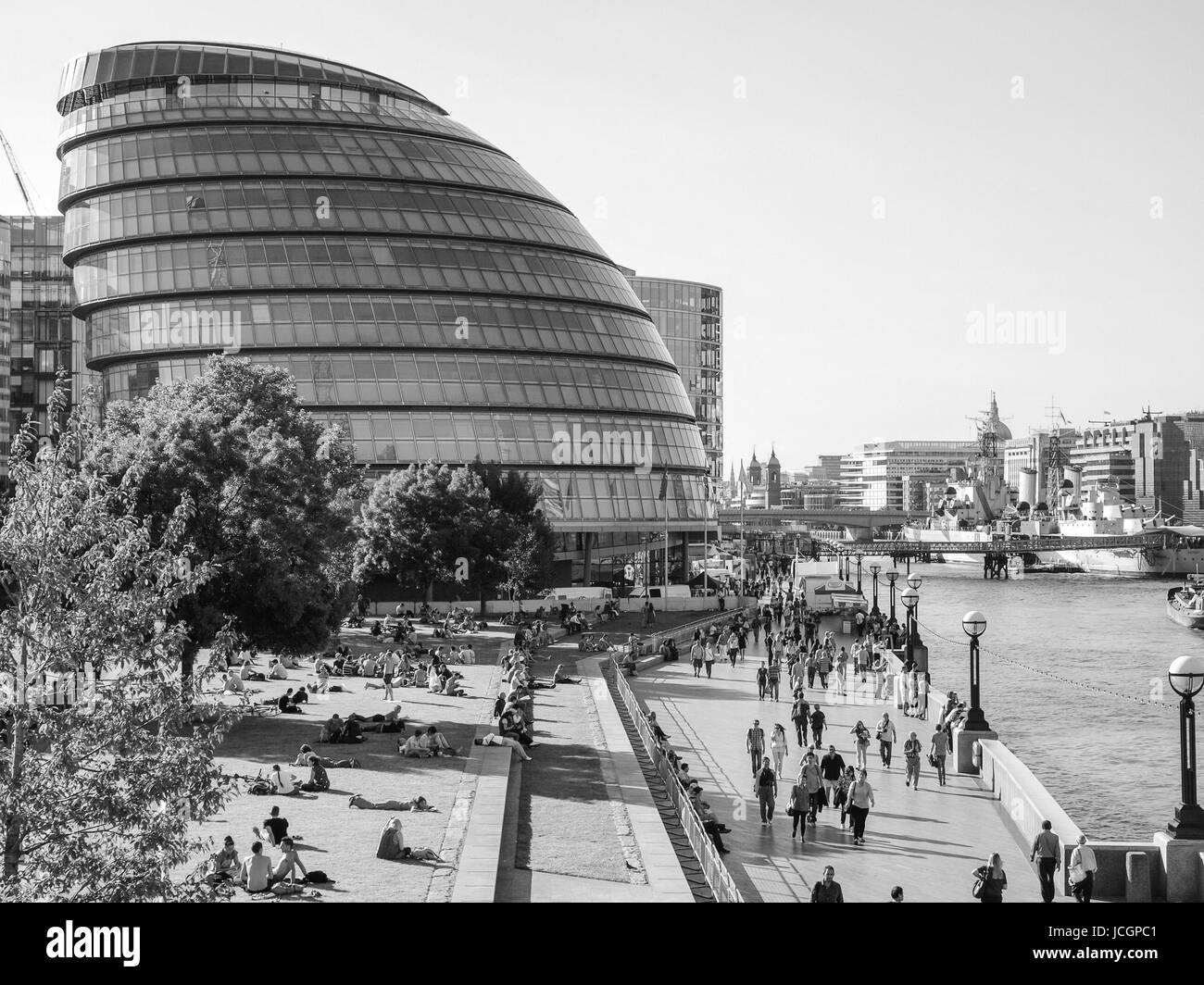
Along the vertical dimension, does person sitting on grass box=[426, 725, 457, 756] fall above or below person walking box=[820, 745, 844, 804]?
above

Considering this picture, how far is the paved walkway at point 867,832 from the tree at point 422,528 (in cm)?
2750

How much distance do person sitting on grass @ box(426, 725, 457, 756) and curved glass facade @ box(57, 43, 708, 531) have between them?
5313 centimetres

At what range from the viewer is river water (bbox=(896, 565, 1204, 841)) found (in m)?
36.0

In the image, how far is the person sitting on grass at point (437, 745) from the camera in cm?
2967

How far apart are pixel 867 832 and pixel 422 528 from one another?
44.2 metres

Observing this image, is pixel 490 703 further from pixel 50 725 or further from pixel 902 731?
pixel 50 725

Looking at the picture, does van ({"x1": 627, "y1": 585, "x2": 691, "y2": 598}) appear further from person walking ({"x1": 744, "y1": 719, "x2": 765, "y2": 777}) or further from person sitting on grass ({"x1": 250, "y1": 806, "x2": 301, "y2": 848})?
person sitting on grass ({"x1": 250, "y1": 806, "x2": 301, "y2": 848})

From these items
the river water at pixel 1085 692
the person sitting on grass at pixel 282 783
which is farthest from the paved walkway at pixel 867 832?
the person sitting on grass at pixel 282 783

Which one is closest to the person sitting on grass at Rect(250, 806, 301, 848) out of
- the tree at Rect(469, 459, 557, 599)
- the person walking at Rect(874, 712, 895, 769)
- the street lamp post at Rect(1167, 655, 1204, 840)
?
the street lamp post at Rect(1167, 655, 1204, 840)

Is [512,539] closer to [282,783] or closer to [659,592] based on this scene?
[659,592]

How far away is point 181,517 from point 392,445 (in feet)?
221

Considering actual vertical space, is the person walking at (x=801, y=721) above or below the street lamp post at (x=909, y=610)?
below

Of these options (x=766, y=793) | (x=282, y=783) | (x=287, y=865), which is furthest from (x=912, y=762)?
(x=287, y=865)

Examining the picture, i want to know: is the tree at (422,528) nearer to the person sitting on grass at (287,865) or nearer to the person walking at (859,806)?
the person walking at (859,806)
